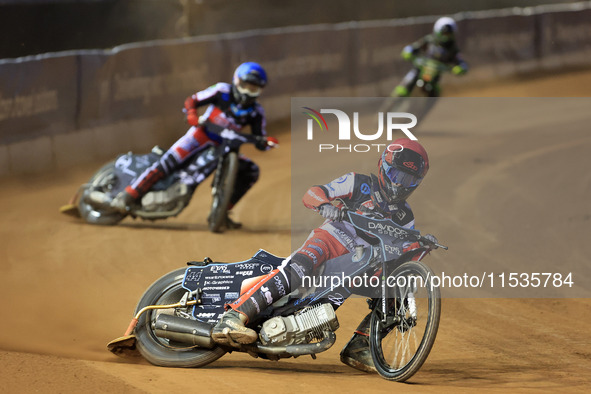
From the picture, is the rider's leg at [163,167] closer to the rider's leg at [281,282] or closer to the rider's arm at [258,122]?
the rider's arm at [258,122]

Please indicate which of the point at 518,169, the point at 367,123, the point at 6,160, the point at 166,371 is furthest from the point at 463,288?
the point at 6,160

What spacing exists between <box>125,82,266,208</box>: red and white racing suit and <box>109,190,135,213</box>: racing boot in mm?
49

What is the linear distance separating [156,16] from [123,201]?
9942mm

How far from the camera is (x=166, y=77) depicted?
1633cm

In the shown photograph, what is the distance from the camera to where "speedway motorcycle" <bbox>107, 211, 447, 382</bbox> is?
240 inches

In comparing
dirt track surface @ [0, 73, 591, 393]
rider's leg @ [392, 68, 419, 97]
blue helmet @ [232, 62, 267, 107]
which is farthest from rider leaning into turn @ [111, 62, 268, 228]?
rider's leg @ [392, 68, 419, 97]

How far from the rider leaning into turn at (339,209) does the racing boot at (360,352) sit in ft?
2.21

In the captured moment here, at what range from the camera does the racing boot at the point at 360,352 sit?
6516 millimetres

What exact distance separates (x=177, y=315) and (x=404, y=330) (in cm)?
166

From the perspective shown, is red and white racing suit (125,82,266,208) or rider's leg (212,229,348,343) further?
red and white racing suit (125,82,266,208)

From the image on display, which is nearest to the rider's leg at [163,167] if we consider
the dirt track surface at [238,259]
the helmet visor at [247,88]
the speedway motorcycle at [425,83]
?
the dirt track surface at [238,259]

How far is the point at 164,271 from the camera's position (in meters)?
9.45

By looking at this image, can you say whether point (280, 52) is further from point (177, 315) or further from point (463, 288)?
point (177, 315)

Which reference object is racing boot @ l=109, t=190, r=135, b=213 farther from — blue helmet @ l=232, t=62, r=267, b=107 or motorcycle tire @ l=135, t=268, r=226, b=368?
motorcycle tire @ l=135, t=268, r=226, b=368
